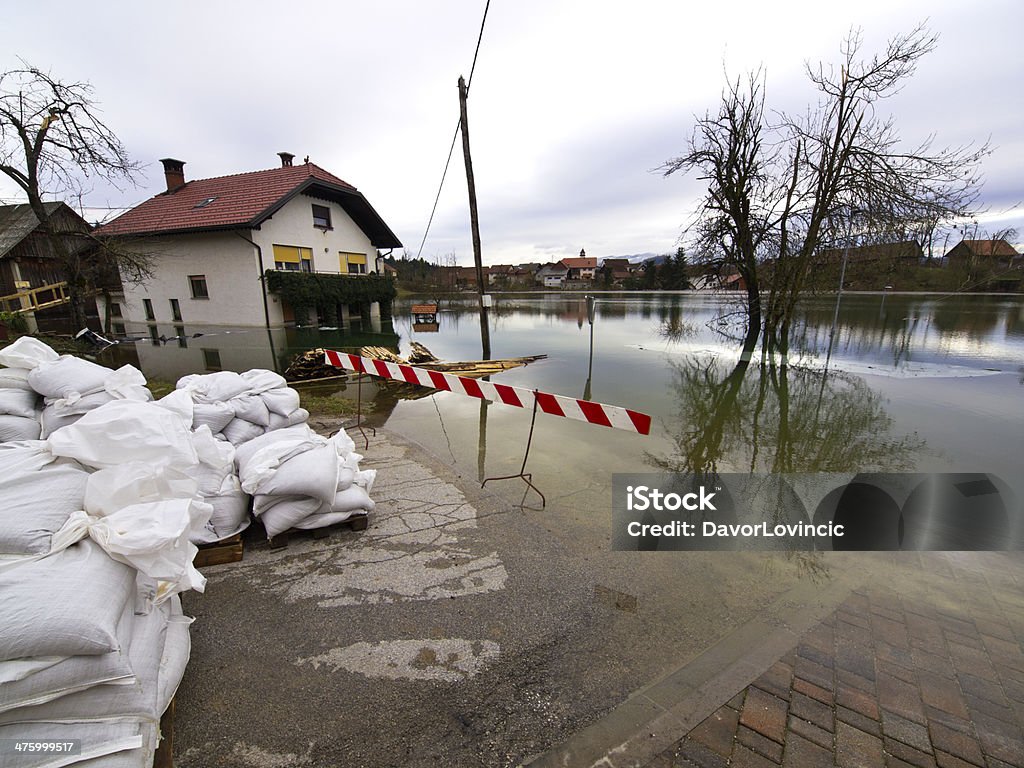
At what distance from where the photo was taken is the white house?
17984mm

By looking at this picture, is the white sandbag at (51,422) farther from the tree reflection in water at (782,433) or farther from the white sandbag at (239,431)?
the tree reflection in water at (782,433)

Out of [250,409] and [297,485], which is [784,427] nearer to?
[297,485]

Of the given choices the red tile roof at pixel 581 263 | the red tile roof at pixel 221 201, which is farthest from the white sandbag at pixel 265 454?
the red tile roof at pixel 581 263

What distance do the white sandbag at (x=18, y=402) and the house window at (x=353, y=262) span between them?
20298mm

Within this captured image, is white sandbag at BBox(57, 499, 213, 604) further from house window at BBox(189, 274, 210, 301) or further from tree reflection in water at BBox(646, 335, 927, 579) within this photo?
house window at BBox(189, 274, 210, 301)

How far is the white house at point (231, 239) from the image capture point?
17984 millimetres

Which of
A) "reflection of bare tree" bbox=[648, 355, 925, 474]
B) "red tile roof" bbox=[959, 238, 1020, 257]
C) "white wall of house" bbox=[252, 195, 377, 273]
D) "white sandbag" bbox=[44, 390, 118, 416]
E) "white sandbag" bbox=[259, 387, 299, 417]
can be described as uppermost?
"white wall of house" bbox=[252, 195, 377, 273]

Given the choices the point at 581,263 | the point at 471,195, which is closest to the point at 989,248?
the point at 471,195

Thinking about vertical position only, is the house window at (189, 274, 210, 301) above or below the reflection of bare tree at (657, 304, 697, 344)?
above

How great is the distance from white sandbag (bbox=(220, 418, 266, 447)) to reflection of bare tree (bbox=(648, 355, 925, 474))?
4.27 m

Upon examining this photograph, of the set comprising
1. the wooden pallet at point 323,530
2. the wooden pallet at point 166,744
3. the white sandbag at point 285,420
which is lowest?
the wooden pallet at point 323,530

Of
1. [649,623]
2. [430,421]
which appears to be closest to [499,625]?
[649,623]

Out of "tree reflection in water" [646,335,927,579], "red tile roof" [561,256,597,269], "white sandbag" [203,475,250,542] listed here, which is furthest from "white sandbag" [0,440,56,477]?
"red tile roof" [561,256,597,269]

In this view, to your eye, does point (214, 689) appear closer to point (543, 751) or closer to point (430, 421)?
point (543, 751)
